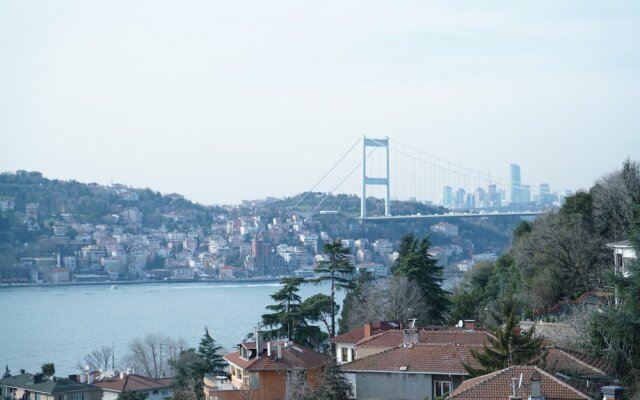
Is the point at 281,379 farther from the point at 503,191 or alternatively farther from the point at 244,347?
the point at 503,191

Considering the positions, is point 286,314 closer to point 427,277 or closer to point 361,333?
point 427,277

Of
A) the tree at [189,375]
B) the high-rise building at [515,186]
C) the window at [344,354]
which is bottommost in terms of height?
the tree at [189,375]

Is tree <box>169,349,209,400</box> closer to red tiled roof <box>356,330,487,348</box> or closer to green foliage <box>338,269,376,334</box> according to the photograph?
red tiled roof <box>356,330,487,348</box>

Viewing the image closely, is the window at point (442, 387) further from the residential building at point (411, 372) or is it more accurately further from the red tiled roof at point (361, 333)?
the red tiled roof at point (361, 333)

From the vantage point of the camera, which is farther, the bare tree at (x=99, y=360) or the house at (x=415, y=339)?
the bare tree at (x=99, y=360)

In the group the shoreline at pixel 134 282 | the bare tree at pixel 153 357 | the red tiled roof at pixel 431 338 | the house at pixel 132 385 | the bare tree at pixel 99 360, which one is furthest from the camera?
the shoreline at pixel 134 282

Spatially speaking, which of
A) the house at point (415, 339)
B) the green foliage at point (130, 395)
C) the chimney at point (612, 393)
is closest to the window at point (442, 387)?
the house at point (415, 339)
